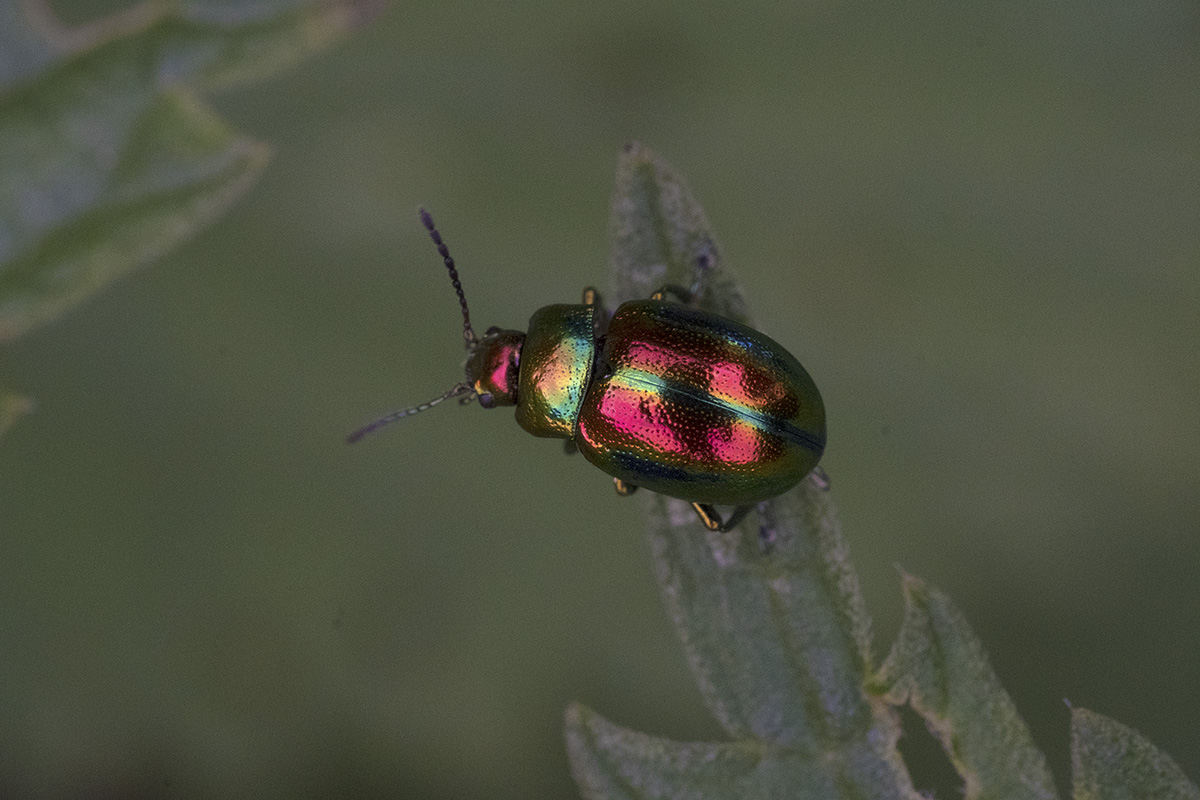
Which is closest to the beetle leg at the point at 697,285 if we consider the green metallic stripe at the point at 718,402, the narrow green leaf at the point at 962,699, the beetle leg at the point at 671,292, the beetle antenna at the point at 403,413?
the beetle leg at the point at 671,292

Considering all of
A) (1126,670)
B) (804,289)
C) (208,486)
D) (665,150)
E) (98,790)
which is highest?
(665,150)

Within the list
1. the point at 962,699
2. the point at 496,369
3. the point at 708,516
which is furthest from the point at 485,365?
the point at 962,699

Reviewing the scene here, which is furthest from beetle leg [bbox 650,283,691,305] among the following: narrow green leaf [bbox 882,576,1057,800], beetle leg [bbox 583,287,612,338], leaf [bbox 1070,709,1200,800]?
leaf [bbox 1070,709,1200,800]

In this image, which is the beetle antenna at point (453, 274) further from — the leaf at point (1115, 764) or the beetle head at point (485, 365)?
the leaf at point (1115, 764)

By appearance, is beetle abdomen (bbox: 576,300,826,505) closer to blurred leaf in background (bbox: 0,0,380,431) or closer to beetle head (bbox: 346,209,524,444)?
beetle head (bbox: 346,209,524,444)

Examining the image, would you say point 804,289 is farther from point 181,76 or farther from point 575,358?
point 181,76

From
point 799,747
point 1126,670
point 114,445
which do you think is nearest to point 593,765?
point 799,747

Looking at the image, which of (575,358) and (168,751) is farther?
(168,751)
